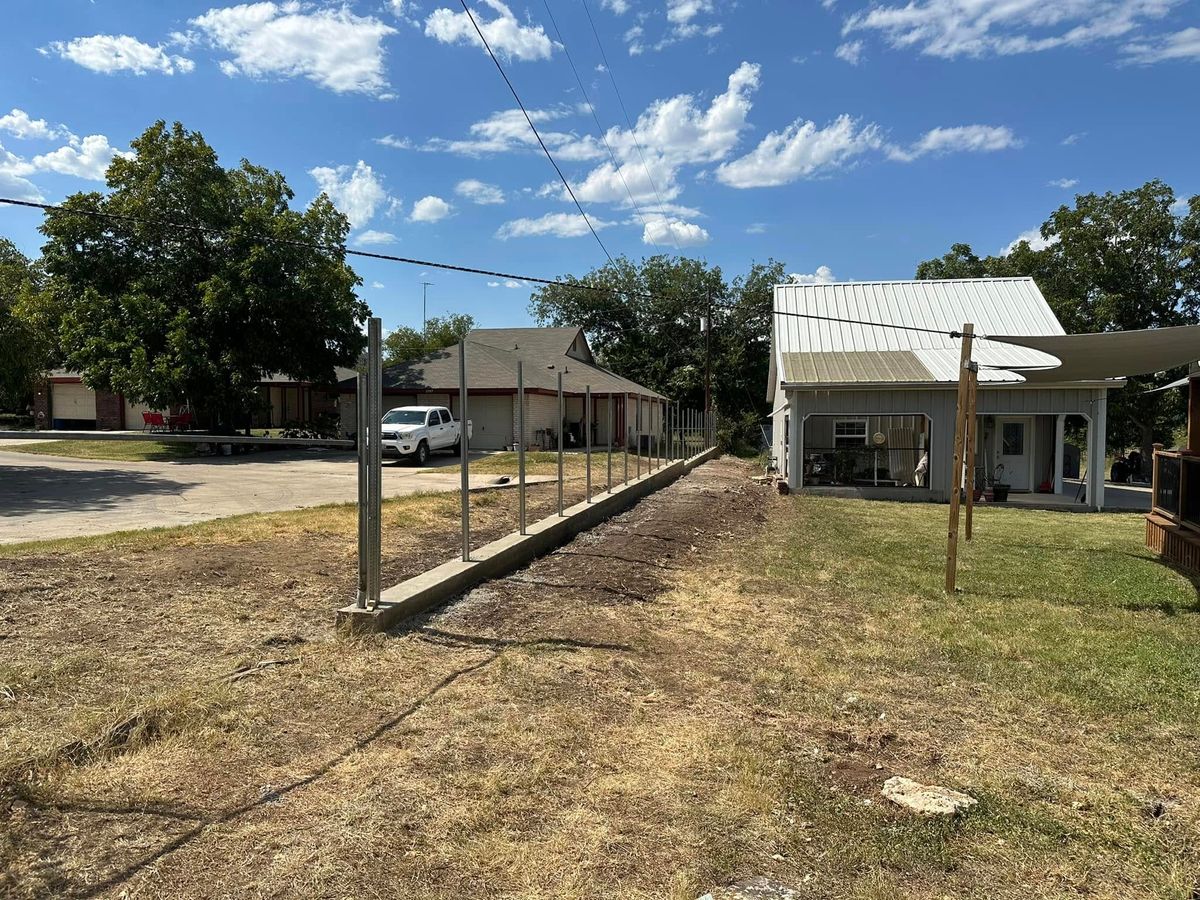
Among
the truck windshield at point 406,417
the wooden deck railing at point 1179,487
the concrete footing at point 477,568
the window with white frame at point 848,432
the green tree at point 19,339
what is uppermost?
the green tree at point 19,339

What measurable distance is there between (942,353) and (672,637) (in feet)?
54.4

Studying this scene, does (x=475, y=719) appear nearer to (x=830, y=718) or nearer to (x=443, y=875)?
(x=443, y=875)

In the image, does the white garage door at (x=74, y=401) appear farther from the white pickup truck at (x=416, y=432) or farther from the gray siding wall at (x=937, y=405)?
the gray siding wall at (x=937, y=405)

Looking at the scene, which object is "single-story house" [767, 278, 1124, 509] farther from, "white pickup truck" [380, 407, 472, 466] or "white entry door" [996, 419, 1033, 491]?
"white pickup truck" [380, 407, 472, 466]

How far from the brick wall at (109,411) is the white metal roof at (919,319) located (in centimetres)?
2818

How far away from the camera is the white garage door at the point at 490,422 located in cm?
2744

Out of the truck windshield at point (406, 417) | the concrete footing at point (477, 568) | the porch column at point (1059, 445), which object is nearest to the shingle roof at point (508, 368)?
the truck windshield at point (406, 417)

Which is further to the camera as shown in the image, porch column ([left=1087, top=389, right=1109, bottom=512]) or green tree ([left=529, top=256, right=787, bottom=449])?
green tree ([left=529, top=256, right=787, bottom=449])

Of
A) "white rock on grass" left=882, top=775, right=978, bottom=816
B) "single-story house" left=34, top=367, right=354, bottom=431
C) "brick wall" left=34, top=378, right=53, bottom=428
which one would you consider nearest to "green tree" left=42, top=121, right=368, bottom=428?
"single-story house" left=34, top=367, right=354, bottom=431

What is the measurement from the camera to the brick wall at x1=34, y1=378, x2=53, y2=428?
33781 millimetres

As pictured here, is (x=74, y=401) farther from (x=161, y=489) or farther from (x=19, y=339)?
(x=161, y=489)

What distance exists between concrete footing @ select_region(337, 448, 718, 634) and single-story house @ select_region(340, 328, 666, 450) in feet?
45.1

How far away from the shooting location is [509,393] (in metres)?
26.6

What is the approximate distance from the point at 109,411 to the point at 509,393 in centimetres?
1938
